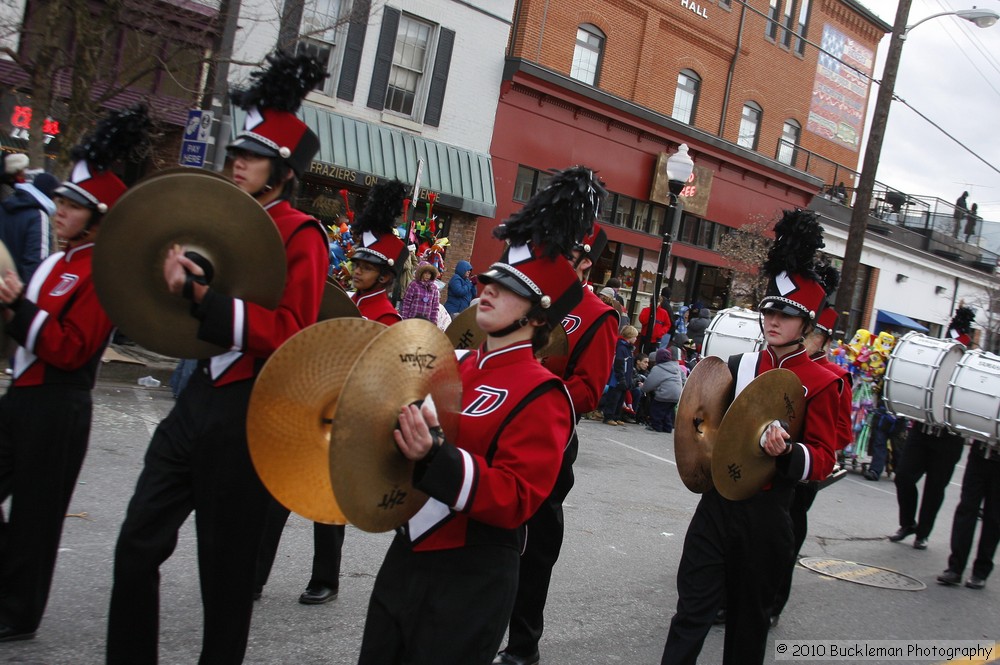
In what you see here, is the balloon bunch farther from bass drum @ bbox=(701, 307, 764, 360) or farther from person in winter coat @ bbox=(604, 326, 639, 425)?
bass drum @ bbox=(701, 307, 764, 360)

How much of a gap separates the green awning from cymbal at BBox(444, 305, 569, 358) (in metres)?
12.4

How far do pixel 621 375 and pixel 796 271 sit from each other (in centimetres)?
934

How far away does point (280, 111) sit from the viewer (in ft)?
11.1

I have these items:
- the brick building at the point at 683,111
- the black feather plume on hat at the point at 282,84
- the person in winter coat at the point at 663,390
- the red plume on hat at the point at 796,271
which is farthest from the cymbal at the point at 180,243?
the brick building at the point at 683,111

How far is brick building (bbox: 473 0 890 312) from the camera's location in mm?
21109

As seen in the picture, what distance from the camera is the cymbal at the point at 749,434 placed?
4141 mm

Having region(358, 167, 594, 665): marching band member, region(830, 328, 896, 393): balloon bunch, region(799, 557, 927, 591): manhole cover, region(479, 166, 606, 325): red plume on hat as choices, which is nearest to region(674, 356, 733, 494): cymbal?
region(479, 166, 606, 325): red plume on hat

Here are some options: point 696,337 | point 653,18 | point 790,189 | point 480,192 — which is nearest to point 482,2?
point 480,192

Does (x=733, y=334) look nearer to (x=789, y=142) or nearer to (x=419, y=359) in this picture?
(x=419, y=359)

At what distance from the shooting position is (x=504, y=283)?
304 centimetres

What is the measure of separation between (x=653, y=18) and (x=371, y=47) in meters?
8.80

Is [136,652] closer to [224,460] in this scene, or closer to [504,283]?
[224,460]

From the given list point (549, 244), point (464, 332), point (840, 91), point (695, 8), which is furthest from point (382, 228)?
point (840, 91)

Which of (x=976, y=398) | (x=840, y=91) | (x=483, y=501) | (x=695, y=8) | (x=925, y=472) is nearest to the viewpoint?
(x=483, y=501)
